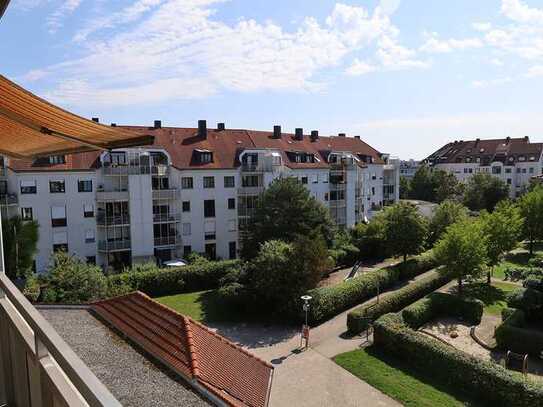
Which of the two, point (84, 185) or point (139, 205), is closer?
point (84, 185)

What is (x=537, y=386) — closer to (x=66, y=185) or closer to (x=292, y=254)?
(x=292, y=254)

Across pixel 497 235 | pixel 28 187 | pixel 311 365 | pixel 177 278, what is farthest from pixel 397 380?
pixel 28 187

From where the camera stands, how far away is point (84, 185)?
36719 mm

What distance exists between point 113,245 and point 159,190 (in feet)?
20.3

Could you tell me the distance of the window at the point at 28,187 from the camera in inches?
1356

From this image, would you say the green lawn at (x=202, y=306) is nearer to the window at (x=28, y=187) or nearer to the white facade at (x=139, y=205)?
the white facade at (x=139, y=205)

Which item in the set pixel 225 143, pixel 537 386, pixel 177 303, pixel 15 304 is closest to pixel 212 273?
pixel 177 303

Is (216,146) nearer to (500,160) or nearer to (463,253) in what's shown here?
(463,253)

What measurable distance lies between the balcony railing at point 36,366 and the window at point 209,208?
37.9m

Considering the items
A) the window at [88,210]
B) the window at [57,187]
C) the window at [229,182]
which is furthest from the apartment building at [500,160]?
the window at [57,187]

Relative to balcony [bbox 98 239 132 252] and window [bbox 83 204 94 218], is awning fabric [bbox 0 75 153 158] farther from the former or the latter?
window [bbox 83 204 94 218]

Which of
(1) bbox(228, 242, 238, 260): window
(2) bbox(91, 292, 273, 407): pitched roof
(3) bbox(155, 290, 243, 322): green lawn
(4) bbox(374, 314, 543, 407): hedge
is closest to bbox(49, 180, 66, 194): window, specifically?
(3) bbox(155, 290, 243, 322): green lawn

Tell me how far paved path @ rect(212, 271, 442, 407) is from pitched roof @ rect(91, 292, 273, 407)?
6.51 m

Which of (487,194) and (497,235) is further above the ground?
(487,194)
